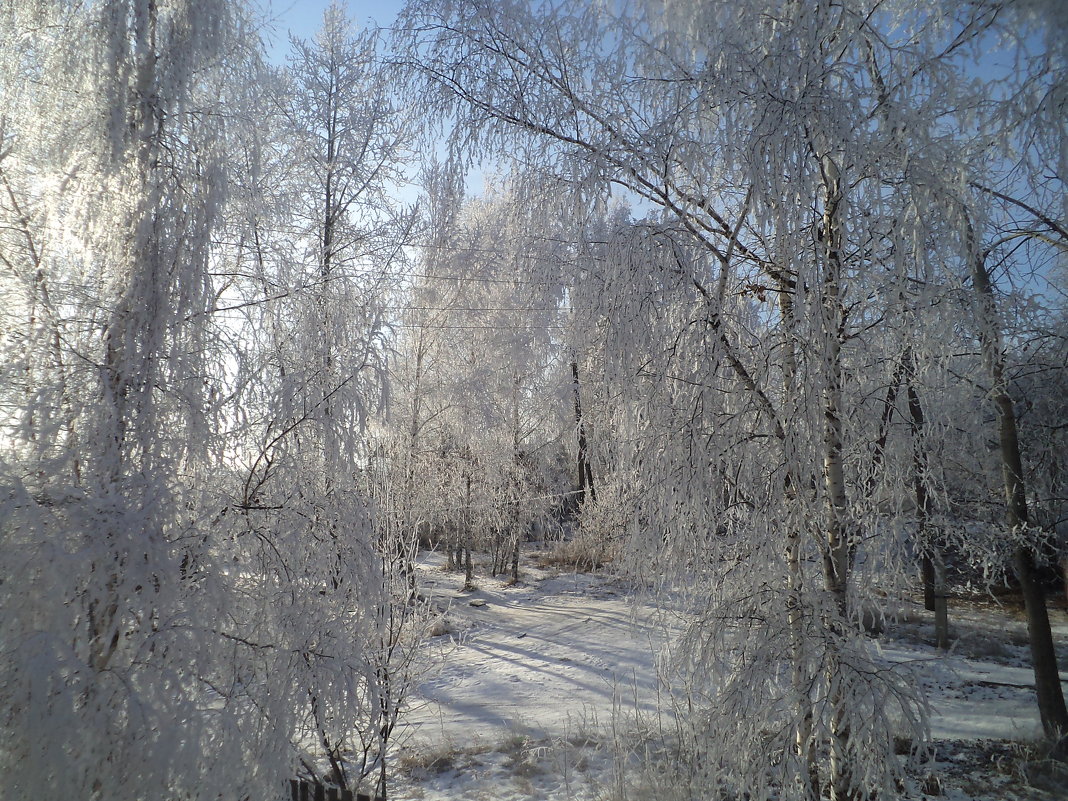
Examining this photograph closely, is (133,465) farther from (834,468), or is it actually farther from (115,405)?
(834,468)

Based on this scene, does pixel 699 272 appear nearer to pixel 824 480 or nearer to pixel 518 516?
pixel 824 480

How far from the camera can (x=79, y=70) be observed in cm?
268

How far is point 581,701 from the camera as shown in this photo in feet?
19.9

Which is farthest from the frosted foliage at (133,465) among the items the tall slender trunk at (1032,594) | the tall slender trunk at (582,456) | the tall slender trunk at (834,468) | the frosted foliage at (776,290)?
the tall slender trunk at (1032,594)

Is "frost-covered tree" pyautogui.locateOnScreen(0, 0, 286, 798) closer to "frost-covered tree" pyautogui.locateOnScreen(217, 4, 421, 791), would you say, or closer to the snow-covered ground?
"frost-covered tree" pyautogui.locateOnScreen(217, 4, 421, 791)

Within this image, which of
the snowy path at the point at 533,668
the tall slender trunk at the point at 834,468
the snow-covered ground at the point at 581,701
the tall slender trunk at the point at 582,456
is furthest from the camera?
the snowy path at the point at 533,668

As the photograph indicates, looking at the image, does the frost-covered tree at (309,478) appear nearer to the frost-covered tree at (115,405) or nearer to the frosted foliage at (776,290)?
the frost-covered tree at (115,405)

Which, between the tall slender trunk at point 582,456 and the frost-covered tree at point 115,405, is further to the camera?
the tall slender trunk at point 582,456

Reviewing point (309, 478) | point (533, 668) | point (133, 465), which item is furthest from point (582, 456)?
point (533, 668)

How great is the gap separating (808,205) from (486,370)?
8.71 meters

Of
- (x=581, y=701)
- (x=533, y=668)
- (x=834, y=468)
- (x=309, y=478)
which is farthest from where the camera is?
(x=533, y=668)

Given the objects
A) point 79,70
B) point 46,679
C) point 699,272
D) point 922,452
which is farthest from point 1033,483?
point 79,70

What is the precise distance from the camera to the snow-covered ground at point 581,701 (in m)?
4.23

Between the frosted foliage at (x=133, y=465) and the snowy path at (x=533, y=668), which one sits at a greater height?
the frosted foliage at (x=133, y=465)
